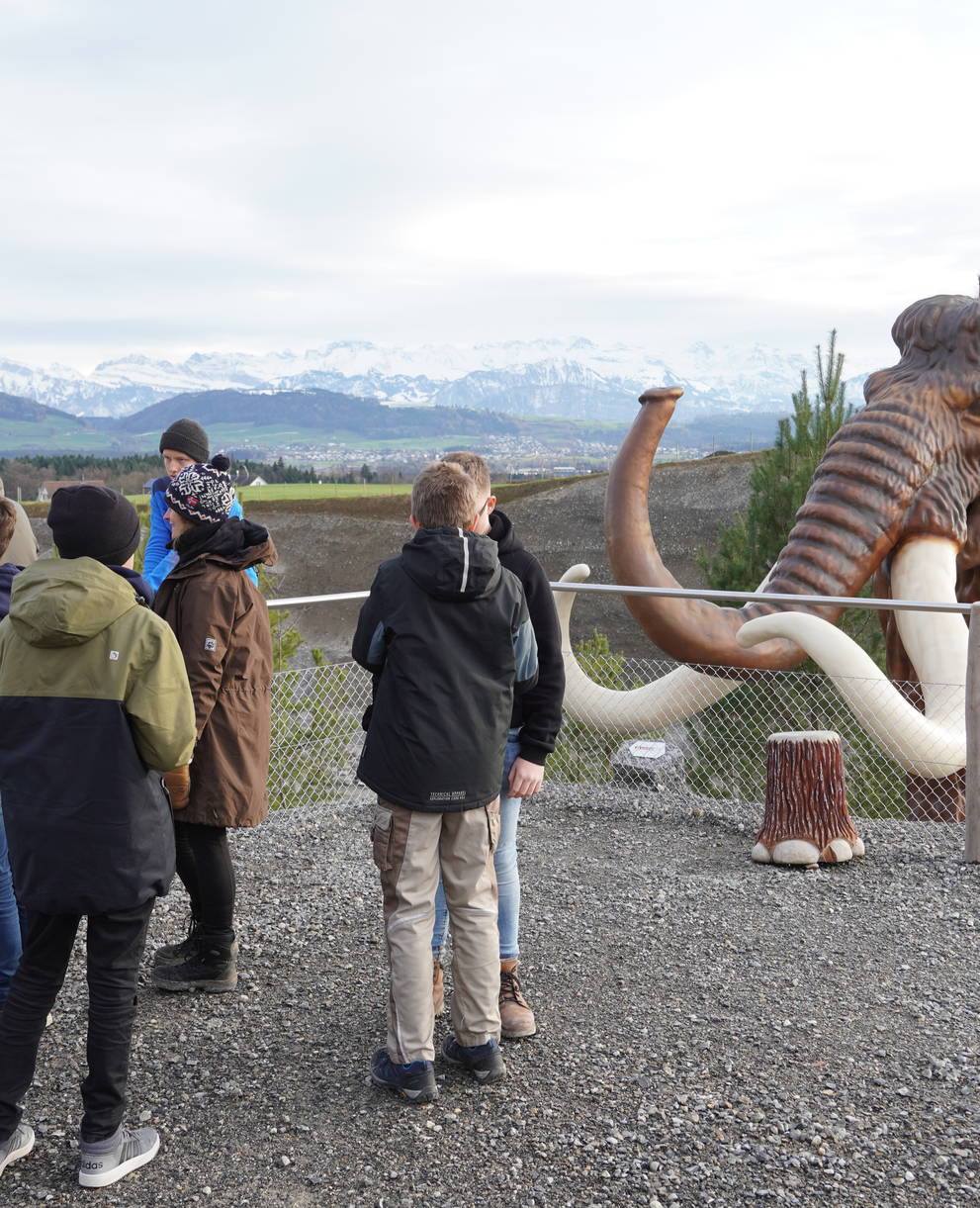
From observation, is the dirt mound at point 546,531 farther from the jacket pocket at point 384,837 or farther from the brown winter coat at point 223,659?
the jacket pocket at point 384,837

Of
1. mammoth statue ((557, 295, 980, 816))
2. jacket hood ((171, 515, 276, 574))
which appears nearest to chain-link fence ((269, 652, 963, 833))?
mammoth statue ((557, 295, 980, 816))

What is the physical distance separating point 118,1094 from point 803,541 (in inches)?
171

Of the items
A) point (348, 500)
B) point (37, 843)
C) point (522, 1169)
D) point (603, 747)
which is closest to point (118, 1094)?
point (37, 843)

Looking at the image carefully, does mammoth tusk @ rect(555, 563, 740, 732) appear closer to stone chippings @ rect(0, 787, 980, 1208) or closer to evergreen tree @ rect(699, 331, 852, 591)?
stone chippings @ rect(0, 787, 980, 1208)

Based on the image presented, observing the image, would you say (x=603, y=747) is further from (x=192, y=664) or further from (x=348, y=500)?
(x=348, y=500)

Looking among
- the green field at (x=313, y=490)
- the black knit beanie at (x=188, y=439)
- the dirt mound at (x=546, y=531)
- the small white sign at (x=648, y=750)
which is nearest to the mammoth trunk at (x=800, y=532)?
the small white sign at (x=648, y=750)

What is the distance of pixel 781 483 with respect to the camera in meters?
9.51

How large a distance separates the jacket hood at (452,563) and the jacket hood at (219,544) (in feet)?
2.44

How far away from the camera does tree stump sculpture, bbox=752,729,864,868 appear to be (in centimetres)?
527

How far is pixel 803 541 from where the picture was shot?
6.05 meters

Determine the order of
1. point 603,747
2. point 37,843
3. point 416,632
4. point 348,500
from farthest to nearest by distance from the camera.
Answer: point 348,500 → point 603,747 → point 416,632 → point 37,843

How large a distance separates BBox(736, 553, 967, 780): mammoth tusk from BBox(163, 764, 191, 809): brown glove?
2.97 meters

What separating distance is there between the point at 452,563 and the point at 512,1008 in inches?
57.0

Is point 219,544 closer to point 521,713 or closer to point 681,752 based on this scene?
point 521,713
